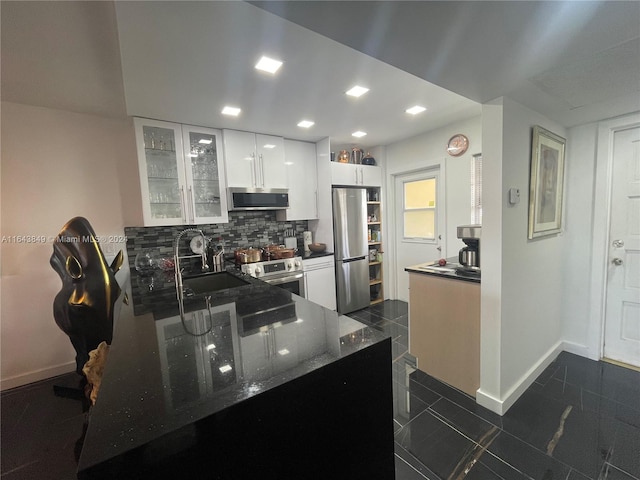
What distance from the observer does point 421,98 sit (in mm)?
2383

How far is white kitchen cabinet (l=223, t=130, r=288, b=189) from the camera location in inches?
120

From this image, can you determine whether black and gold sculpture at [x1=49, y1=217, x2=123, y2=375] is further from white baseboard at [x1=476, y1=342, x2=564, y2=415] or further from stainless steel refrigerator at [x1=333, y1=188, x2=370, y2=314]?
white baseboard at [x1=476, y1=342, x2=564, y2=415]

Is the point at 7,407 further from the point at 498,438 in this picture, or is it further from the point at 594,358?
the point at 594,358

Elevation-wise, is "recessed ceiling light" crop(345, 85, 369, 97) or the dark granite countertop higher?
"recessed ceiling light" crop(345, 85, 369, 97)

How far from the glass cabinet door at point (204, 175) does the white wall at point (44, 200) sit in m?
0.49

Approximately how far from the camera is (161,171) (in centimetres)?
275

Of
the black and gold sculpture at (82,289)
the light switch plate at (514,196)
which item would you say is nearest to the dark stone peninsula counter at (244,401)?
the black and gold sculpture at (82,289)

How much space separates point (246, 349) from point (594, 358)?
3167 millimetres

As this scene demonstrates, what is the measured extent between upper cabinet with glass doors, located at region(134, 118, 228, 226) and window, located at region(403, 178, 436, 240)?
2533 mm

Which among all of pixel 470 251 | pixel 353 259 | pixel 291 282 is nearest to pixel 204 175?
pixel 291 282

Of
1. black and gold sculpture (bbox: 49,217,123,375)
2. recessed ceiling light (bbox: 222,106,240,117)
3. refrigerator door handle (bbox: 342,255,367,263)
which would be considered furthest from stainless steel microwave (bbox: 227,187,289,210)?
black and gold sculpture (bbox: 49,217,123,375)

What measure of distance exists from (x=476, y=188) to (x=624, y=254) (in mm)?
1320

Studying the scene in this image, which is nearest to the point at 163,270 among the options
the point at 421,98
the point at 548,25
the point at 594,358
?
the point at 421,98

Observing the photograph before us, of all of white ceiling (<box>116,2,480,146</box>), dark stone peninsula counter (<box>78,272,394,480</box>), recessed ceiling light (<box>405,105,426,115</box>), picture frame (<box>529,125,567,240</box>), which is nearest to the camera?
dark stone peninsula counter (<box>78,272,394,480</box>)
